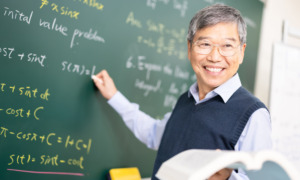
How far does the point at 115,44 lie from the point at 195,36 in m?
0.50

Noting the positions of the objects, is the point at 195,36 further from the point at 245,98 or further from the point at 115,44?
the point at 115,44

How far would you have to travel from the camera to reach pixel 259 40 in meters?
2.52

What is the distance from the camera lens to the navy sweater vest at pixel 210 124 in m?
1.11

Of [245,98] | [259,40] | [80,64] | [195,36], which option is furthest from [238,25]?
[259,40]

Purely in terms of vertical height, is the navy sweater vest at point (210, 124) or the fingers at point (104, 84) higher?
the fingers at point (104, 84)

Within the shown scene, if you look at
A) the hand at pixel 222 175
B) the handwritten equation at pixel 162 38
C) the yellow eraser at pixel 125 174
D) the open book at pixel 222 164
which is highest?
the handwritten equation at pixel 162 38

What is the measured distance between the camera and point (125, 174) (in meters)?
1.56

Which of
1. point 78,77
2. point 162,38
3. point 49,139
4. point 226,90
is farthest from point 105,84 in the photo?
point 226,90

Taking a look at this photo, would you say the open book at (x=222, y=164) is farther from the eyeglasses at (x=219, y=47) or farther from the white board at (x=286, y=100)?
the white board at (x=286, y=100)

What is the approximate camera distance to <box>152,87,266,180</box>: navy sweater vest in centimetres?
111

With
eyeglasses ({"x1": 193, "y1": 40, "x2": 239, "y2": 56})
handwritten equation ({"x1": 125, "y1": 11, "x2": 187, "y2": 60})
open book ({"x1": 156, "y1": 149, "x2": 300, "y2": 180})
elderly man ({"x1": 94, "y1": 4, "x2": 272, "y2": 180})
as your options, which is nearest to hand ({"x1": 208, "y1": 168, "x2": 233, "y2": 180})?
open book ({"x1": 156, "y1": 149, "x2": 300, "y2": 180})

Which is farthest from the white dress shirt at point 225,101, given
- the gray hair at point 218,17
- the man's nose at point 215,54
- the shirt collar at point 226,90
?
the gray hair at point 218,17

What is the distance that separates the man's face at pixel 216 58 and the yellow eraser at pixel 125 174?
695 mm

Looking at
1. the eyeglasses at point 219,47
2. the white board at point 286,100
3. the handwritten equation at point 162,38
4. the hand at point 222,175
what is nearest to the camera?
the hand at point 222,175
